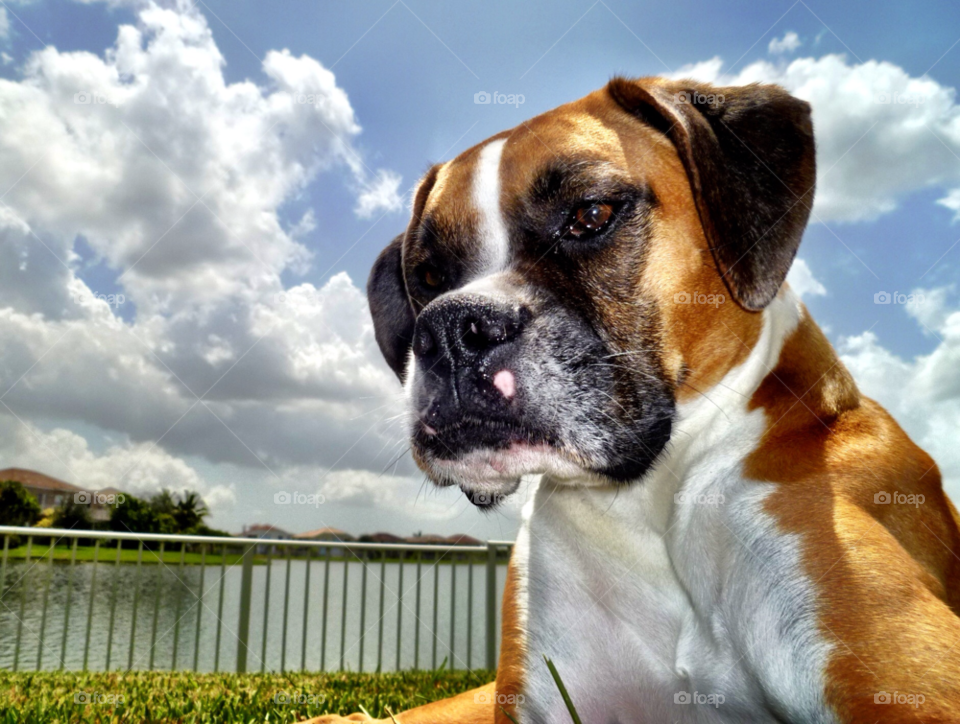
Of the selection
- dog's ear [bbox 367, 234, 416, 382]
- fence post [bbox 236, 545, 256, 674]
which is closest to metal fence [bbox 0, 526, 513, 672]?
fence post [bbox 236, 545, 256, 674]

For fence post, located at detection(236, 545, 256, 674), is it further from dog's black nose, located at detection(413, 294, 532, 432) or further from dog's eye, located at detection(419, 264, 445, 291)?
dog's black nose, located at detection(413, 294, 532, 432)

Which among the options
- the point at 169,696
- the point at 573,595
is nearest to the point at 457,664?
the point at 169,696

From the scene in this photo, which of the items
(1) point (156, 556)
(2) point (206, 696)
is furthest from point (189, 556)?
(2) point (206, 696)

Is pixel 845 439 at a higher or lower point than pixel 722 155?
lower

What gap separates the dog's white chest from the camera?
1.96 m

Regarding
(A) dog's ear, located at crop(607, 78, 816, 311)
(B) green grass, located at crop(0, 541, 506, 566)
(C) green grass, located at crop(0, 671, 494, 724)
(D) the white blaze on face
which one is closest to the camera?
(A) dog's ear, located at crop(607, 78, 816, 311)

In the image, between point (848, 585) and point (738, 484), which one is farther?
point (738, 484)

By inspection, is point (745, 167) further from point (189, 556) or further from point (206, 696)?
point (189, 556)

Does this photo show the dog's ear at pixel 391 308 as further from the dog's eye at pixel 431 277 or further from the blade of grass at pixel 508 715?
the blade of grass at pixel 508 715

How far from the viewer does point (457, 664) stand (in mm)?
10086

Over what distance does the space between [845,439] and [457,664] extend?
355 inches

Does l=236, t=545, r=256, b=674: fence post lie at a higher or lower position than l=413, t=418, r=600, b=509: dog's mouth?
lower

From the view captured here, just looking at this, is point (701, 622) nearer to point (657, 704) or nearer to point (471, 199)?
point (657, 704)

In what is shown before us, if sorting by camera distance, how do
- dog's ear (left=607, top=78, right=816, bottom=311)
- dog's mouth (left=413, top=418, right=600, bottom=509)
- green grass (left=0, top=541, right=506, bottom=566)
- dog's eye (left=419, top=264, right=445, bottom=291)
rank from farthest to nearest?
green grass (left=0, top=541, right=506, bottom=566) < dog's eye (left=419, top=264, right=445, bottom=291) < dog's ear (left=607, top=78, right=816, bottom=311) < dog's mouth (left=413, top=418, right=600, bottom=509)
